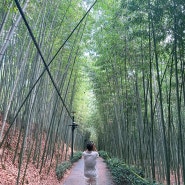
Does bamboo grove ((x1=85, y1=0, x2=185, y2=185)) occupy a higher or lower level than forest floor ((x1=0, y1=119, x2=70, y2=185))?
higher

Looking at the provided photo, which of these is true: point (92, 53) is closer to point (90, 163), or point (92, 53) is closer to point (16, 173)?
point (16, 173)

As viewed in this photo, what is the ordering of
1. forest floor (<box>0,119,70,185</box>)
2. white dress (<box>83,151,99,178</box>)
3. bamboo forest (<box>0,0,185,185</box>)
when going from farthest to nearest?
forest floor (<box>0,119,70,185</box>), bamboo forest (<box>0,0,185,185</box>), white dress (<box>83,151,99,178</box>)

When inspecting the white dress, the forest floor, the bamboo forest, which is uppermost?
the bamboo forest

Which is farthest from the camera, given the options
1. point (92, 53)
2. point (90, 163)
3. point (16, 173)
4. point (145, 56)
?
point (92, 53)

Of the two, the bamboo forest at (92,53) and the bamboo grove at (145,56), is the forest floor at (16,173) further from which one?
the bamboo grove at (145,56)

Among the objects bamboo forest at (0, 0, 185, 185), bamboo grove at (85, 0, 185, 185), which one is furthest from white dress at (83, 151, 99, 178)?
bamboo grove at (85, 0, 185, 185)

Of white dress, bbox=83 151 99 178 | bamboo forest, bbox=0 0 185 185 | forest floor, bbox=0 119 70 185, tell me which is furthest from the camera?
forest floor, bbox=0 119 70 185

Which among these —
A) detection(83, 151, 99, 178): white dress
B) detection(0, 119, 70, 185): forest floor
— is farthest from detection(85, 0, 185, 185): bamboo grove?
detection(0, 119, 70, 185): forest floor

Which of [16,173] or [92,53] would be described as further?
[92,53]

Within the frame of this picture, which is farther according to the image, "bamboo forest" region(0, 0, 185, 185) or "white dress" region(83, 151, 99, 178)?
"bamboo forest" region(0, 0, 185, 185)

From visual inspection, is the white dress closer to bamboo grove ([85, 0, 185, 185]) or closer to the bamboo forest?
the bamboo forest

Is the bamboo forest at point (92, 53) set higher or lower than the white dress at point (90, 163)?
higher

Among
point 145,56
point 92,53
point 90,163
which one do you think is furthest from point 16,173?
point 92,53

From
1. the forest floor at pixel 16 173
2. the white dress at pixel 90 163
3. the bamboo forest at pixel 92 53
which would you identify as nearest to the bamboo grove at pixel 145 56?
the bamboo forest at pixel 92 53
